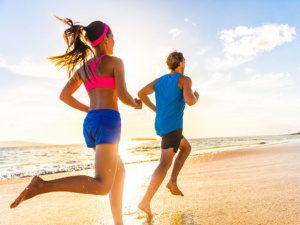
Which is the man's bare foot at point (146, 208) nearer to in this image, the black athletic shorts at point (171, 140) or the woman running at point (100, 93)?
the woman running at point (100, 93)

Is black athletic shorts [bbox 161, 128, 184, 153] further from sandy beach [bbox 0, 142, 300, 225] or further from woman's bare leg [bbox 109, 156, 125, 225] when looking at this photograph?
woman's bare leg [bbox 109, 156, 125, 225]

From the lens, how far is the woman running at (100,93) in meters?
2.74

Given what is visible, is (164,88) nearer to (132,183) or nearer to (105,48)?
(105,48)

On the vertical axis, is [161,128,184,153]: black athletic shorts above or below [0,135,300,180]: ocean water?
above

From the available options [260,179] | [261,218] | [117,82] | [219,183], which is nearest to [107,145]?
[117,82]

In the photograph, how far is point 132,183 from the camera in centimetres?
655

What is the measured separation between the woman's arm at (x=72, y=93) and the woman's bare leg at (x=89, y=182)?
66 cm

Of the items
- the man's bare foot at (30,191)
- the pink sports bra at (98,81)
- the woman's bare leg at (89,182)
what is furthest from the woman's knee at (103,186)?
the pink sports bra at (98,81)

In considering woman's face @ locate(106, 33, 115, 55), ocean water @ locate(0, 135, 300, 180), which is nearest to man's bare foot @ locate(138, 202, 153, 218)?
woman's face @ locate(106, 33, 115, 55)

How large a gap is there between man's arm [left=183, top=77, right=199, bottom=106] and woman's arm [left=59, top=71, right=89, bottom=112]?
1237 mm

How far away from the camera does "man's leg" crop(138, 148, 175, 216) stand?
3.66 metres

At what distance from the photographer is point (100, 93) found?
9.62ft

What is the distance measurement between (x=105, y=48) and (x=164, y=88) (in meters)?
1.29

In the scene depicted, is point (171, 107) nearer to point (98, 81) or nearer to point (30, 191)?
point (98, 81)
